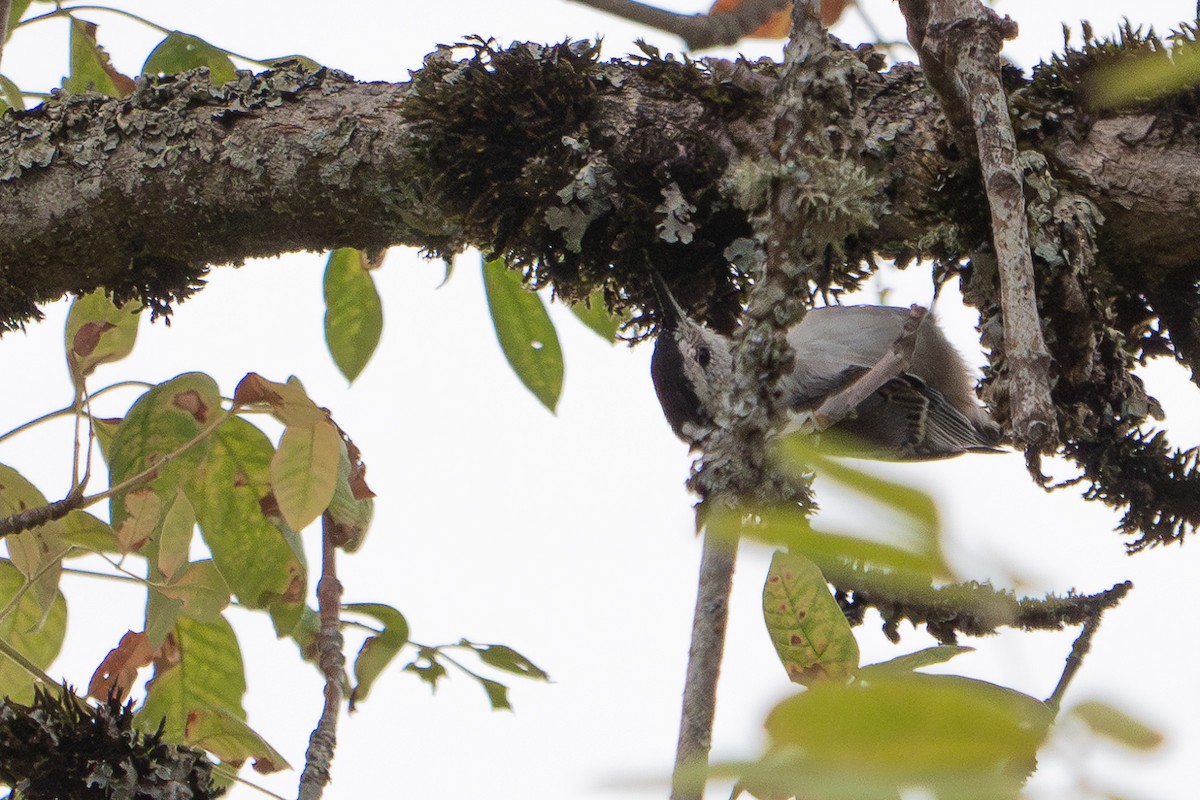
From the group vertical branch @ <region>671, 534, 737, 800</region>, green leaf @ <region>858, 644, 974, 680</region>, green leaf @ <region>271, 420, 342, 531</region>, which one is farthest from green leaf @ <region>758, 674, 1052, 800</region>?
green leaf @ <region>271, 420, 342, 531</region>

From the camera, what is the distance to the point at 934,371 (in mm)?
2977

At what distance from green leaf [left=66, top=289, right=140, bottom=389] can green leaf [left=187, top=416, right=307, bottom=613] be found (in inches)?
9.8

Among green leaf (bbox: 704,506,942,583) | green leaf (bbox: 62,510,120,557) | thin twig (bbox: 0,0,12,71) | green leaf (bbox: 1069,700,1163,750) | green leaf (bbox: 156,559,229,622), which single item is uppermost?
thin twig (bbox: 0,0,12,71)

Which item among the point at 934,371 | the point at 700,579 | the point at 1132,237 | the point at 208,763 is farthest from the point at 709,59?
the point at 934,371

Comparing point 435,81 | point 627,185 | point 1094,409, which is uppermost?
point 435,81

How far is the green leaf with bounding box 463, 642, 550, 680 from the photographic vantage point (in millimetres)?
1904

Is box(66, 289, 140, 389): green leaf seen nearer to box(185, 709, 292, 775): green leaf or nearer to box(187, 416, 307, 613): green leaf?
box(187, 416, 307, 613): green leaf

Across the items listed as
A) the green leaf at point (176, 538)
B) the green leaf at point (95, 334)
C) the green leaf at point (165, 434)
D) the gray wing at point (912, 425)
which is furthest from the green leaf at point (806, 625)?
the gray wing at point (912, 425)

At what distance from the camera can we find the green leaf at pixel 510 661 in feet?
6.25

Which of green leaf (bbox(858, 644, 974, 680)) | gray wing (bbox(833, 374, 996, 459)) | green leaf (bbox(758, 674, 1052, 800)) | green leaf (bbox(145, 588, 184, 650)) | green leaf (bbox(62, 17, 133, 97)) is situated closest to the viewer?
green leaf (bbox(758, 674, 1052, 800))

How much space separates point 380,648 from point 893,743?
5.28 feet

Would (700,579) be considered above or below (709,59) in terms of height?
below

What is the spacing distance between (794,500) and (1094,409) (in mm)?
804

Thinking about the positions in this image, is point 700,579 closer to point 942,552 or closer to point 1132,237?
point 942,552
